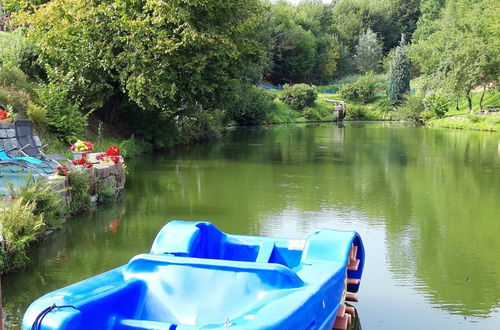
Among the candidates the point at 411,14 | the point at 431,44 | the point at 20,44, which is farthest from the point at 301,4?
the point at 20,44

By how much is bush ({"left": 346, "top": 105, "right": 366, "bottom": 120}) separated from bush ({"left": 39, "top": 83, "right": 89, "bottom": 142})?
128 ft

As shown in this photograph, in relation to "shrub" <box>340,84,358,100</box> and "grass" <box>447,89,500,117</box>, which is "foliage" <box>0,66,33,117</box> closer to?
"grass" <box>447,89,500,117</box>

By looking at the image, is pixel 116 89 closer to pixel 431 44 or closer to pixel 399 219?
pixel 399 219

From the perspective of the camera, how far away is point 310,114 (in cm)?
5056

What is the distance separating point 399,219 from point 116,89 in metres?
12.1

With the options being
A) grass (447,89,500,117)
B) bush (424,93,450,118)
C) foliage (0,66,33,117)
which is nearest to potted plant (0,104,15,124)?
foliage (0,66,33,117)

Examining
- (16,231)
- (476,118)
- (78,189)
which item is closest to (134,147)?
(78,189)

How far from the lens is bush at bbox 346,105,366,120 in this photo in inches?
2079

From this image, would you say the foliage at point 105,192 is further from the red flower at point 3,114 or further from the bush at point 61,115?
the bush at point 61,115

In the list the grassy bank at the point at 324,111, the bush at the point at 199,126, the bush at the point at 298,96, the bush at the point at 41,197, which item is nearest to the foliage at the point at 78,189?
the bush at the point at 41,197

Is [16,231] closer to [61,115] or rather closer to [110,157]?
[110,157]

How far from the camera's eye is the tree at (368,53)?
69.4m

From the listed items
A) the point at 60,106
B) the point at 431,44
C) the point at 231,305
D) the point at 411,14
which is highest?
the point at 411,14

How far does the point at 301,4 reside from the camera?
7638 centimetres
